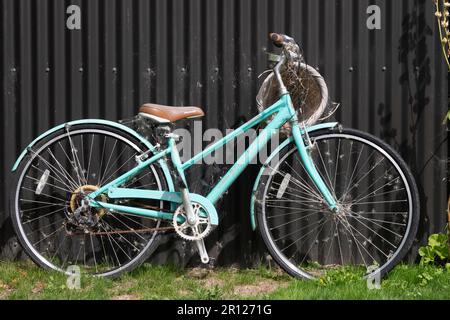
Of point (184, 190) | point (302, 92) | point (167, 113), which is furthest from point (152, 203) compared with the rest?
point (302, 92)

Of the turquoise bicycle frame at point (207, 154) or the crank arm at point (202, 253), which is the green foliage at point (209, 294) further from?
the turquoise bicycle frame at point (207, 154)

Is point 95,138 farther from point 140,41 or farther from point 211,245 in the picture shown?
point 211,245

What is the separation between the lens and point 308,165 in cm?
468

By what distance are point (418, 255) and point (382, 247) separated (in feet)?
0.89

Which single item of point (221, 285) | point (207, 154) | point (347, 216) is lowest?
point (221, 285)

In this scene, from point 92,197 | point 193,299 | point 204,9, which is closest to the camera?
point 193,299

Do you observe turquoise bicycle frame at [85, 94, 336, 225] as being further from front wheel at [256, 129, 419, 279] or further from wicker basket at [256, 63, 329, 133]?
front wheel at [256, 129, 419, 279]

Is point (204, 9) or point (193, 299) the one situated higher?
point (204, 9)

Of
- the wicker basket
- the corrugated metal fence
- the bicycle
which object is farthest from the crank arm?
the wicker basket

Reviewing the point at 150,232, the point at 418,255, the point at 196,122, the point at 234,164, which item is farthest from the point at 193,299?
the point at 418,255

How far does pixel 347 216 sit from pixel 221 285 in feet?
3.56

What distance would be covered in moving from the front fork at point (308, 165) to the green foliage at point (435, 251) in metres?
0.97

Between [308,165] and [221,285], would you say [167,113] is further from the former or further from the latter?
[221,285]

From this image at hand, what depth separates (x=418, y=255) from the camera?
17.3 ft
